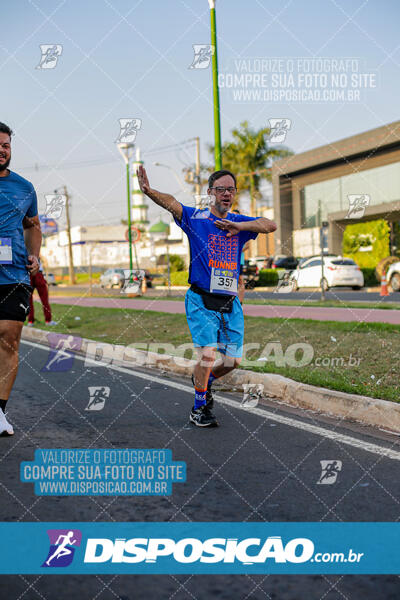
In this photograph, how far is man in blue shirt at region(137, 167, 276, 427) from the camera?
5.22 metres

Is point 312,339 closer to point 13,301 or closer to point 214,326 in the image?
point 214,326

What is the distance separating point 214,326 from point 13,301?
4.91ft

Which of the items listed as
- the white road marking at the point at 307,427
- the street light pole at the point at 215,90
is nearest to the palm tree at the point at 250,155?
the street light pole at the point at 215,90

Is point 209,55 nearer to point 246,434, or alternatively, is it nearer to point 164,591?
point 246,434

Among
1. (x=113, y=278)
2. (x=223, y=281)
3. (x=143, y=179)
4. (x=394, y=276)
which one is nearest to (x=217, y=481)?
(x=223, y=281)

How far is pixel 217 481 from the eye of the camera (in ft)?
12.8

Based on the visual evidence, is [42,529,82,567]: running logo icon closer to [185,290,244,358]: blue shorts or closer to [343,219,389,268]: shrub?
[185,290,244,358]: blue shorts

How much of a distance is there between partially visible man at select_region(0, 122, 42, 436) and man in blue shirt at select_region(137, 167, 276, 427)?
107 cm

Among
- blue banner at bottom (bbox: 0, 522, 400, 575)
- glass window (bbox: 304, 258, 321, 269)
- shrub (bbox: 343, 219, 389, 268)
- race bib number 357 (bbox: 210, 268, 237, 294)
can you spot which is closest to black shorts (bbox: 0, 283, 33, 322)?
race bib number 357 (bbox: 210, 268, 237, 294)

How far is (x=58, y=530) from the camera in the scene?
125 inches

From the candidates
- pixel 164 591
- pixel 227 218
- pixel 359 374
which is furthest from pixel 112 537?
pixel 359 374

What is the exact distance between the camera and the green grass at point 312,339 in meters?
6.69

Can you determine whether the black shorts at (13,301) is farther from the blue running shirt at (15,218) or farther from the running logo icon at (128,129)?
the running logo icon at (128,129)

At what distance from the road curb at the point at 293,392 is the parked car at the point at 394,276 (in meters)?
16.4
